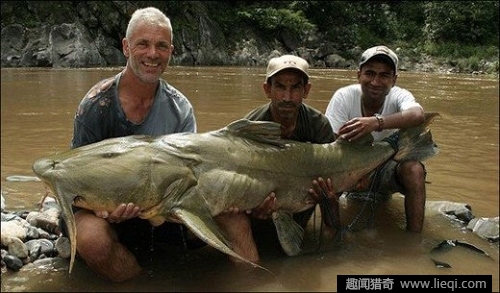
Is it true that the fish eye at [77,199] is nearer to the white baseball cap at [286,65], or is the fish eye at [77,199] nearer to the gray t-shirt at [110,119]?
the gray t-shirt at [110,119]

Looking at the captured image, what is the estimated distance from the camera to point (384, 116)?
3.57 m

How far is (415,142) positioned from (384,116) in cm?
31

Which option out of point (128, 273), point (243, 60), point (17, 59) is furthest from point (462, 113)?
point (243, 60)

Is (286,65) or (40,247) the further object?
(286,65)

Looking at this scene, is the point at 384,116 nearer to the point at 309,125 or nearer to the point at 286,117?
the point at 309,125

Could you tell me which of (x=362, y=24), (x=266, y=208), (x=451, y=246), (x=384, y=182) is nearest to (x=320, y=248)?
(x=266, y=208)

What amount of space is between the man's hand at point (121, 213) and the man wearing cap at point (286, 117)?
21.2 inches

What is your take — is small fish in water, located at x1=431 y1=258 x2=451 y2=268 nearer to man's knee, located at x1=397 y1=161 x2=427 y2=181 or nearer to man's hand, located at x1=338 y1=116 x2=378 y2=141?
man's knee, located at x1=397 y1=161 x2=427 y2=181

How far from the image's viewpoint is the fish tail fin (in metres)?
3.66

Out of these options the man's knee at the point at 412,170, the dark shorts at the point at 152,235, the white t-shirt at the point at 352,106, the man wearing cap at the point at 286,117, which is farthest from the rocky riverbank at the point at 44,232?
the man wearing cap at the point at 286,117

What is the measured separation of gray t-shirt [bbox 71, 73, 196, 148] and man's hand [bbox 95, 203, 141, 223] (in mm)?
583

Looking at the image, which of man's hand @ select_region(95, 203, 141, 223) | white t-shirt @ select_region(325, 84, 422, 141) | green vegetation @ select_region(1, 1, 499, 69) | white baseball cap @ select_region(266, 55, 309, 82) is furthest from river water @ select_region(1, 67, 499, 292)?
green vegetation @ select_region(1, 1, 499, 69)

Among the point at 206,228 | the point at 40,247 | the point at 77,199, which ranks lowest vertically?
the point at 40,247

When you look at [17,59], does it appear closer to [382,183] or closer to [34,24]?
[34,24]
